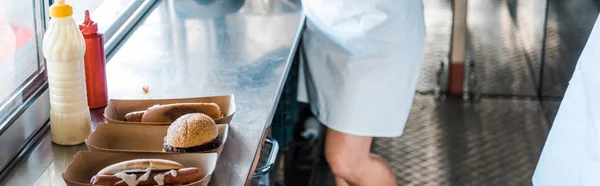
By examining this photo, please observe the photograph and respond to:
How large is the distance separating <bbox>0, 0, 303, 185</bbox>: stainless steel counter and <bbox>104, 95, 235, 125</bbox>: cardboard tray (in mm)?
34

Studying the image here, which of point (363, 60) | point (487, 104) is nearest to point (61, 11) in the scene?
point (363, 60)

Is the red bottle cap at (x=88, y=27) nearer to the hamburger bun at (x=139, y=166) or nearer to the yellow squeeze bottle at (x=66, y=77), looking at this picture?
the yellow squeeze bottle at (x=66, y=77)

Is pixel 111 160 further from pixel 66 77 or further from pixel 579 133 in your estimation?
pixel 579 133

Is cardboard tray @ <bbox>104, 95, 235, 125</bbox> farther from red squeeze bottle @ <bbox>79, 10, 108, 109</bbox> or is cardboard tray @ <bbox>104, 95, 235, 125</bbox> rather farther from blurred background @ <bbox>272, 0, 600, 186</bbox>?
blurred background @ <bbox>272, 0, 600, 186</bbox>

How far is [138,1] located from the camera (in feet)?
7.31

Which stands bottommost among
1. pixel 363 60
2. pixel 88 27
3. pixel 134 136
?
Answer: pixel 363 60

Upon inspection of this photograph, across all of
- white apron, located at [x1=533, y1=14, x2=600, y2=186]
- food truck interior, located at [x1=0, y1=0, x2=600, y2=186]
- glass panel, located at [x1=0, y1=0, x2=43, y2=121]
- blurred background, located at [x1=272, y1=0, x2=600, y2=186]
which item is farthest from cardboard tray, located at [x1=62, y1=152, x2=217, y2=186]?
blurred background, located at [x1=272, y1=0, x2=600, y2=186]

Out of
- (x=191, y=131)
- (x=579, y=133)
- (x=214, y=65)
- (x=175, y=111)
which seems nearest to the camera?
(x=191, y=131)

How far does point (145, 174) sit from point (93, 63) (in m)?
0.35

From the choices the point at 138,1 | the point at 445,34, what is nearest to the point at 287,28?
the point at 138,1

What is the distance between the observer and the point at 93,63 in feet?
5.06

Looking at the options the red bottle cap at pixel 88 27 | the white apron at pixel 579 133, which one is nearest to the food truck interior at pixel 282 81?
the red bottle cap at pixel 88 27

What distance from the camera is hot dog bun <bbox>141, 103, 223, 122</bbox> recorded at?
147 centimetres

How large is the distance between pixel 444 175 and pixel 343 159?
0.69 metres
